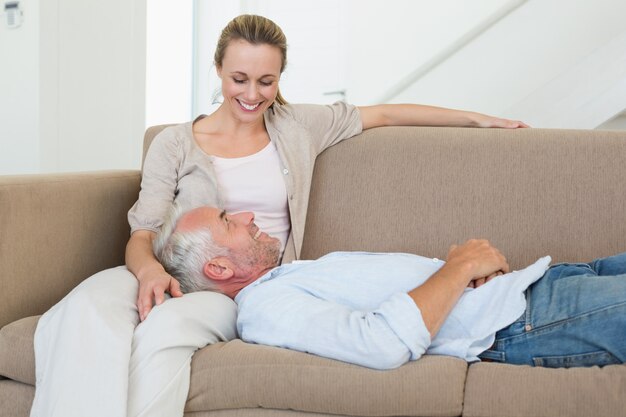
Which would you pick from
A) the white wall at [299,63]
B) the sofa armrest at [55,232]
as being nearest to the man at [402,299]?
the sofa armrest at [55,232]

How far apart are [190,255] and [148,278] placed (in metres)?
0.10

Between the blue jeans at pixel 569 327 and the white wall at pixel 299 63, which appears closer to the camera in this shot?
the blue jeans at pixel 569 327

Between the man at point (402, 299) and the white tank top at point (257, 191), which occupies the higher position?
the white tank top at point (257, 191)

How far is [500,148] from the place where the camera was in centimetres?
220

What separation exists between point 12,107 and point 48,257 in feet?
5.88

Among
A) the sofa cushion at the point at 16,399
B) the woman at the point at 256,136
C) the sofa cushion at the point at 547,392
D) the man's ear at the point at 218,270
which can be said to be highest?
the woman at the point at 256,136

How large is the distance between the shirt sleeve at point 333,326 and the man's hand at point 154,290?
17 cm

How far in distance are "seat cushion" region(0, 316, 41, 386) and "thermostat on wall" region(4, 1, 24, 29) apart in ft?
7.07

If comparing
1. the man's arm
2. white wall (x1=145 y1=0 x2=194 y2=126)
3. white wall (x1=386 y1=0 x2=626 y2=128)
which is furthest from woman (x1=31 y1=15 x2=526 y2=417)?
white wall (x1=145 y1=0 x2=194 y2=126)

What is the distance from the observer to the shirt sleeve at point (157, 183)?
2143mm

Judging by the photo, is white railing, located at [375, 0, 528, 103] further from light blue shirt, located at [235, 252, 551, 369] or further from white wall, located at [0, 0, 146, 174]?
light blue shirt, located at [235, 252, 551, 369]

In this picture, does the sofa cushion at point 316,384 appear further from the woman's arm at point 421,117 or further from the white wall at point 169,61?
the white wall at point 169,61

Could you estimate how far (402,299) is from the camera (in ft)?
5.21

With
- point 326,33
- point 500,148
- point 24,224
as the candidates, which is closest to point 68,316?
point 24,224
